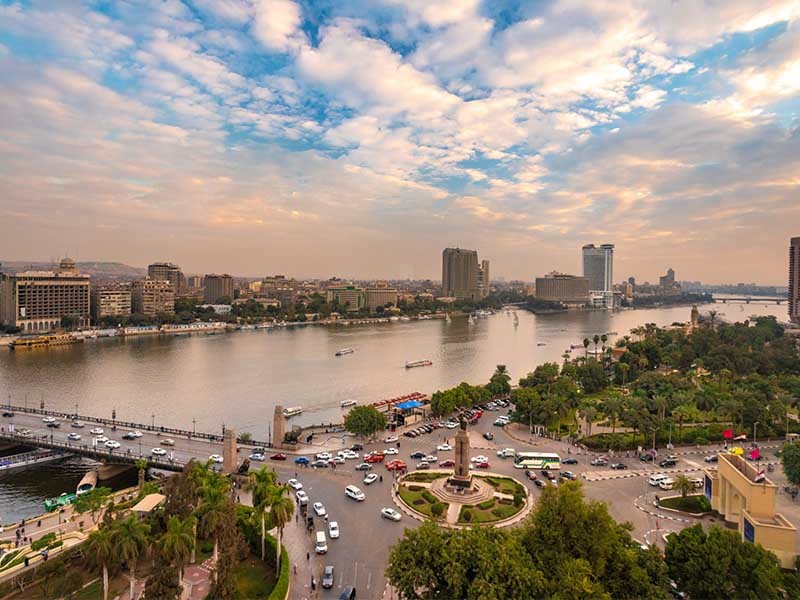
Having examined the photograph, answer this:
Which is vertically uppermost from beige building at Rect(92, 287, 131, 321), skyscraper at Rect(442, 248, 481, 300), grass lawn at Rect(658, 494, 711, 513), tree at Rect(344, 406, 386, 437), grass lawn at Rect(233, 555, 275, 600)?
skyscraper at Rect(442, 248, 481, 300)

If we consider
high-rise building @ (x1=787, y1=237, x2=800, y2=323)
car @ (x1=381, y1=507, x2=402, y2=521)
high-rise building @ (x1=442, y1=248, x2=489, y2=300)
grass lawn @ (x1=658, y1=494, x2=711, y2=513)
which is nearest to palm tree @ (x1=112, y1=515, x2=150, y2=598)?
car @ (x1=381, y1=507, x2=402, y2=521)

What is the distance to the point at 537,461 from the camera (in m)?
20.0

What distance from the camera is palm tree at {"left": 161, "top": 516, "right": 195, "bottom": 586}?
10953 millimetres

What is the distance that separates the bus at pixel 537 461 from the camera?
19875 millimetres

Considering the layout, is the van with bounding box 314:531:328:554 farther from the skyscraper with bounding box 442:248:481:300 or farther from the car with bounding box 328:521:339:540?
the skyscraper with bounding box 442:248:481:300

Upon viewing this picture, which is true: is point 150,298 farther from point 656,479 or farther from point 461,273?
point 461,273

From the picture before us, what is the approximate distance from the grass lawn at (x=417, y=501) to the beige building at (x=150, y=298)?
6925cm

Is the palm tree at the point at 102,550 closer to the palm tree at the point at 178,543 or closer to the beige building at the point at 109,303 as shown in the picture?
the palm tree at the point at 178,543

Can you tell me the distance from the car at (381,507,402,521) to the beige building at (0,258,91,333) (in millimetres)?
61683

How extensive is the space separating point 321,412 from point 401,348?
26867 mm

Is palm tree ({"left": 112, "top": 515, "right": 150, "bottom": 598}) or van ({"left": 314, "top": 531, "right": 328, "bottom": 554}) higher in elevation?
palm tree ({"left": 112, "top": 515, "right": 150, "bottom": 598})

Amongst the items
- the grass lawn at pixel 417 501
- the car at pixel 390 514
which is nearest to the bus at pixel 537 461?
the grass lawn at pixel 417 501

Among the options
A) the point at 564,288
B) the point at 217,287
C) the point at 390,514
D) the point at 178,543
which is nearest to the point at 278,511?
the point at 178,543

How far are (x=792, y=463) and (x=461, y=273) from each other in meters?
137
